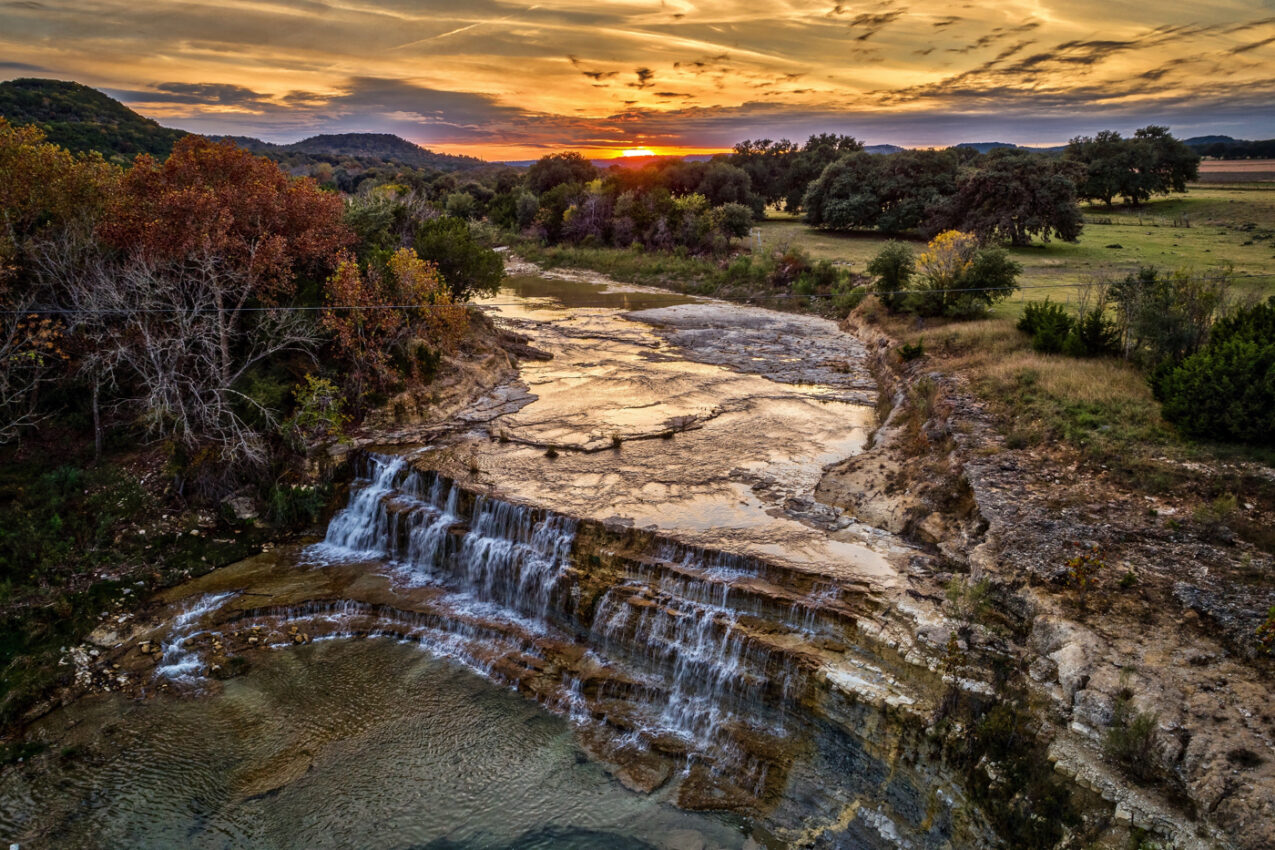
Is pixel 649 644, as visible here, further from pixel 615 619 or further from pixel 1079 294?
pixel 1079 294

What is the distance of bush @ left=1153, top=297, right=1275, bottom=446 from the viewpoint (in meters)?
12.3

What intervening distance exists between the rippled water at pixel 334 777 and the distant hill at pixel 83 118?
39881 mm

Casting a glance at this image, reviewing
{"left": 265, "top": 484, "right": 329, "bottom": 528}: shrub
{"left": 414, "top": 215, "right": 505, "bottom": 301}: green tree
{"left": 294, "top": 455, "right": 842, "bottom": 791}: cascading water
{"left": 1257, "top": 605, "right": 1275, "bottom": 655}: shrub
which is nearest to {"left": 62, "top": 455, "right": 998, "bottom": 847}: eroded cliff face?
{"left": 294, "top": 455, "right": 842, "bottom": 791}: cascading water

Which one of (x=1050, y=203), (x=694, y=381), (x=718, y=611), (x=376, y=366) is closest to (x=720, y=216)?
(x=1050, y=203)

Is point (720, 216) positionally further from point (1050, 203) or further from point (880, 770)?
point (880, 770)

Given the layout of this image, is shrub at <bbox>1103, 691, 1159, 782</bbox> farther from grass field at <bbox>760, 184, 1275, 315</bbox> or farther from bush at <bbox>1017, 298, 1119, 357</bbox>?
grass field at <bbox>760, 184, 1275, 315</bbox>

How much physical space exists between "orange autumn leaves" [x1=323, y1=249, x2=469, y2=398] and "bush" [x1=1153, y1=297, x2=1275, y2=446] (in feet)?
60.5

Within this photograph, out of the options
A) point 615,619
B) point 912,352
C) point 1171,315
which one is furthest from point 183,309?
point 1171,315

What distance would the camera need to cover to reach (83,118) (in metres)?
50.4

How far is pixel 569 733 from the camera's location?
10844mm

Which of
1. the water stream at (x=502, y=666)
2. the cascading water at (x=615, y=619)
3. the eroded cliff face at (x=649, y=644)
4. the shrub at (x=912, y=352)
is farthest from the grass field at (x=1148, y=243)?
the cascading water at (x=615, y=619)

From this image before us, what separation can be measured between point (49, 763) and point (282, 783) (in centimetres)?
353

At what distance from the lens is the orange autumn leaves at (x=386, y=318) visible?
1925 centimetres

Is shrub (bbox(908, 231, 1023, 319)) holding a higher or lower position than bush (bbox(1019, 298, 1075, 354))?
higher
